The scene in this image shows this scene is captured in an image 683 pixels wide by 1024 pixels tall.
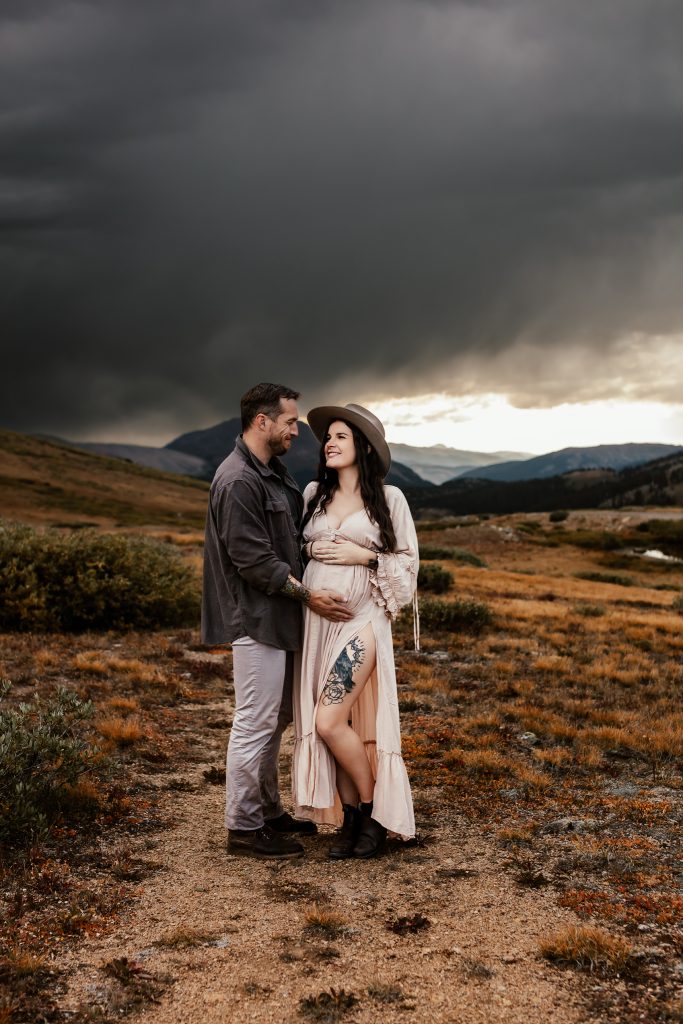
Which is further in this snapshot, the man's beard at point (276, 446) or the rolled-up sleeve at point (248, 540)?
the man's beard at point (276, 446)

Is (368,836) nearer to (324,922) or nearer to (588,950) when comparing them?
(324,922)

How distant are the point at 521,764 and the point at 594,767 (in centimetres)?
81

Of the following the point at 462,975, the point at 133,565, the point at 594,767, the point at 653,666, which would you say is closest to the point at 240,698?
the point at 462,975

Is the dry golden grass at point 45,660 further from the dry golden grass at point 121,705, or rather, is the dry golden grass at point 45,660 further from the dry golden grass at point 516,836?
the dry golden grass at point 516,836

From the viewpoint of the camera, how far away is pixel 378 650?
5.45 meters

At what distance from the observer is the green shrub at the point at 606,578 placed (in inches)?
1704

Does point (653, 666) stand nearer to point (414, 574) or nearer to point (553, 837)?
point (553, 837)

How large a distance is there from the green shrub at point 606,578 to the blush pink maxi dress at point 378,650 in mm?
39509

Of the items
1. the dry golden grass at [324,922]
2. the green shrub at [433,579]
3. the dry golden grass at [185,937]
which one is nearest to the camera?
the dry golden grass at [185,937]

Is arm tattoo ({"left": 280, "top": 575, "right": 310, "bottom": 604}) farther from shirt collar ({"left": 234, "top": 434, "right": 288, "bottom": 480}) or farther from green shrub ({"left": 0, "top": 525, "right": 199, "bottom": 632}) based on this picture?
green shrub ({"left": 0, "top": 525, "right": 199, "bottom": 632})

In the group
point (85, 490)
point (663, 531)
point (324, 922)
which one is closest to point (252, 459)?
point (324, 922)

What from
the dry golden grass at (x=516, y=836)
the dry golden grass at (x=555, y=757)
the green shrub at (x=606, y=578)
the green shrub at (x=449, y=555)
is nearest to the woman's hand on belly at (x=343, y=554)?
the dry golden grass at (x=516, y=836)

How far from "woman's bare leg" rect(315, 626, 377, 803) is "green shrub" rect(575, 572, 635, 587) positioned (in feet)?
130

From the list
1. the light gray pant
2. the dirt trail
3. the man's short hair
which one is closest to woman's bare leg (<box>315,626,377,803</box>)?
the light gray pant
